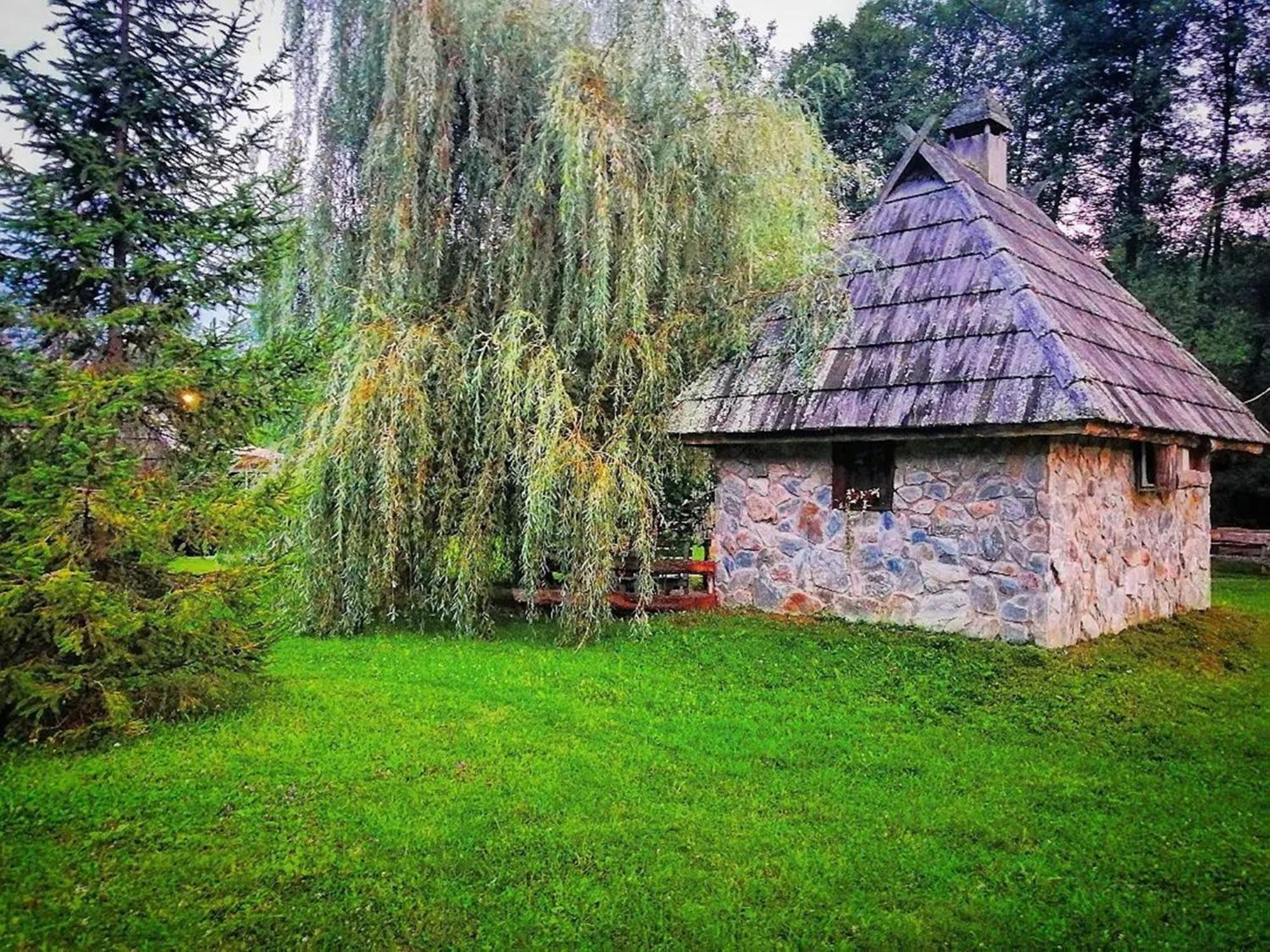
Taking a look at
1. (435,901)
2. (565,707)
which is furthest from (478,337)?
(435,901)

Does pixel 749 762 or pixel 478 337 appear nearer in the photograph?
pixel 749 762

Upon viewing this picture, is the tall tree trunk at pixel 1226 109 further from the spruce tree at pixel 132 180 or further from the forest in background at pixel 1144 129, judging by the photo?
the spruce tree at pixel 132 180

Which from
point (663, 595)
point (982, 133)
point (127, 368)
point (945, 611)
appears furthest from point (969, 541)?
point (127, 368)

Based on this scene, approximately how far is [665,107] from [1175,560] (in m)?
6.79

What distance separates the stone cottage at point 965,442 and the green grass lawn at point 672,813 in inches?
33.6

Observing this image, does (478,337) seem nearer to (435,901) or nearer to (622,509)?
(622,509)

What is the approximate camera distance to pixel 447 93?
7.71 metres

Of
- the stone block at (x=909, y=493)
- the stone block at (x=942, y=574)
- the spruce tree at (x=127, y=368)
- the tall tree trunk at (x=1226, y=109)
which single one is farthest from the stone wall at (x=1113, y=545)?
the tall tree trunk at (x=1226, y=109)

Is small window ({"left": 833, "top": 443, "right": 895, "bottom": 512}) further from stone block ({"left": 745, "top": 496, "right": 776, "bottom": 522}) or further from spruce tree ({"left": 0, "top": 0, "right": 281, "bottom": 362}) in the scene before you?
spruce tree ({"left": 0, "top": 0, "right": 281, "bottom": 362})

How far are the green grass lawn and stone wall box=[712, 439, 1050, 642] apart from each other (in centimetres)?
59

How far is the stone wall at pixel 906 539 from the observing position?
6.74 meters

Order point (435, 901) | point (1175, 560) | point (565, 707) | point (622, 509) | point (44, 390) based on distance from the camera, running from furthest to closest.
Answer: point (1175, 560)
point (622, 509)
point (565, 707)
point (44, 390)
point (435, 901)

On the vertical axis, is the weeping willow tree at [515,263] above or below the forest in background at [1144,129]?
below

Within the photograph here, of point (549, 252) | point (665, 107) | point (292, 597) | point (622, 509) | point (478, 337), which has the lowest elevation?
point (292, 597)
